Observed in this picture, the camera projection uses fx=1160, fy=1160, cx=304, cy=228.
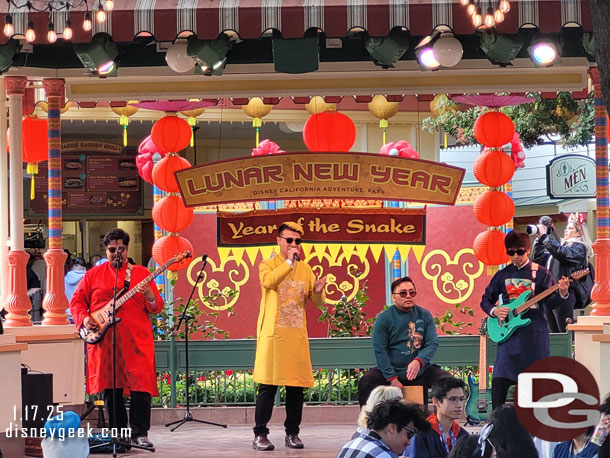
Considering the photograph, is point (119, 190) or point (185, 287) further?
point (119, 190)

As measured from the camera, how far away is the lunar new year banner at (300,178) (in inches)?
444

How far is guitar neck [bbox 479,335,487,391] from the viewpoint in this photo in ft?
39.1

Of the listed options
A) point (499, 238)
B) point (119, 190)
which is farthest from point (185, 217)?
point (119, 190)

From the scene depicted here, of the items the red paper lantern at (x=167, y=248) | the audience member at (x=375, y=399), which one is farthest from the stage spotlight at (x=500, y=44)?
the red paper lantern at (x=167, y=248)

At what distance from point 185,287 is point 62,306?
5.17 m

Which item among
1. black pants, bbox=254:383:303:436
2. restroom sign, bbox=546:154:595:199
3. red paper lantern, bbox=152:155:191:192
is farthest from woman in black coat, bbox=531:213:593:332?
black pants, bbox=254:383:303:436

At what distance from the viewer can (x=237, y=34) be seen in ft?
31.1

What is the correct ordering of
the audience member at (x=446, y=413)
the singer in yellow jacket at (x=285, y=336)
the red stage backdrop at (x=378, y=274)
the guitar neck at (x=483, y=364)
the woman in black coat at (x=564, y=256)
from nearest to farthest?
the audience member at (x=446, y=413) < the singer in yellow jacket at (x=285, y=336) < the guitar neck at (x=483, y=364) < the woman in black coat at (x=564, y=256) < the red stage backdrop at (x=378, y=274)

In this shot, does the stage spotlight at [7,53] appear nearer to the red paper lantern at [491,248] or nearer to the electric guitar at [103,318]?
the electric guitar at [103,318]

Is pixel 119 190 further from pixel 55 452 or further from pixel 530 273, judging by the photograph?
pixel 55 452

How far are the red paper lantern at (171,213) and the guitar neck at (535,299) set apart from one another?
4.13 m

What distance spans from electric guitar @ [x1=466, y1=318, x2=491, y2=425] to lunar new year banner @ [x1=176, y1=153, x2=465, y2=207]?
1651 millimetres

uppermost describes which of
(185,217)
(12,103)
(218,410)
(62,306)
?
(12,103)

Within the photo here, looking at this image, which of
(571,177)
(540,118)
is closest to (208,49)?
(540,118)
